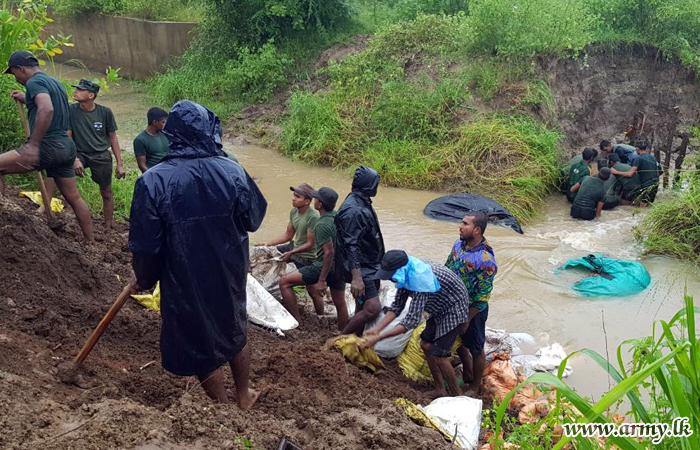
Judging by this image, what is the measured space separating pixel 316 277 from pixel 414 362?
1121 mm

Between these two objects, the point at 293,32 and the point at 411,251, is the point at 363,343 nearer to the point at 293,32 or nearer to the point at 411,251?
the point at 411,251

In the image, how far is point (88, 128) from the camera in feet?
21.3

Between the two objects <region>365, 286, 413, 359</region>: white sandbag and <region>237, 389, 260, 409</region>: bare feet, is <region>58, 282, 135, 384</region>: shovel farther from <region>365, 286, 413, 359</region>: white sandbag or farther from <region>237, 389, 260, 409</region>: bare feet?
<region>365, 286, 413, 359</region>: white sandbag

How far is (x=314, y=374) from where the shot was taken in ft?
15.6

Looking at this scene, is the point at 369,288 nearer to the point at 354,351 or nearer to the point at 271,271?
the point at 354,351

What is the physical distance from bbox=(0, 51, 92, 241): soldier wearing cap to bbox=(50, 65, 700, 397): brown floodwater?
10.7 ft

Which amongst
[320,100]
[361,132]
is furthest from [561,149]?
[320,100]

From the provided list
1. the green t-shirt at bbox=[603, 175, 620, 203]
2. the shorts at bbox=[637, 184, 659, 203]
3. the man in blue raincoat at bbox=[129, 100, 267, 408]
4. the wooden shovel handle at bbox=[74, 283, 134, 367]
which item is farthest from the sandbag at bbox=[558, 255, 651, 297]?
the wooden shovel handle at bbox=[74, 283, 134, 367]

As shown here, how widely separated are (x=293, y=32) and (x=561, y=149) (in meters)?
7.00

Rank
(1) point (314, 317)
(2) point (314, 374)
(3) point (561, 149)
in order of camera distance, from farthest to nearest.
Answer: (3) point (561, 149)
(1) point (314, 317)
(2) point (314, 374)

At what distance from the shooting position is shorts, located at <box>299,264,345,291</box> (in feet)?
19.3

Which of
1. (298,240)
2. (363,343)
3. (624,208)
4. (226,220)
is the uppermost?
(226,220)

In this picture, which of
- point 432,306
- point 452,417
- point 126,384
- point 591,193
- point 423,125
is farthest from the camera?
point 423,125

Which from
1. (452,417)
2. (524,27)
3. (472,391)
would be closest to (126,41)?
(524,27)
